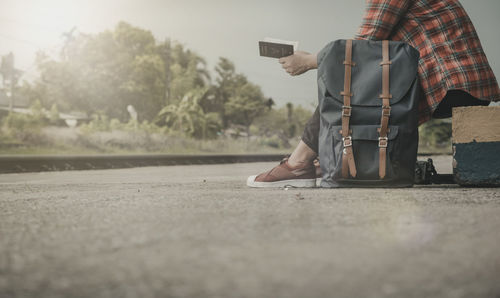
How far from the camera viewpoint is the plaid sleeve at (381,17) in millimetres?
2107

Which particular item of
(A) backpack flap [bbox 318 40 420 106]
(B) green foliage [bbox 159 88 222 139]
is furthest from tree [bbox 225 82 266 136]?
(A) backpack flap [bbox 318 40 420 106]

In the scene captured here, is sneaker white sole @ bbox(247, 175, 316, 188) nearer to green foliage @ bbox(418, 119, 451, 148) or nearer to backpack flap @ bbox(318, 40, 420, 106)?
backpack flap @ bbox(318, 40, 420, 106)

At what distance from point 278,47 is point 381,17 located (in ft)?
1.83

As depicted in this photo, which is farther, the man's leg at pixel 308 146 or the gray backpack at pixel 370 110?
the man's leg at pixel 308 146

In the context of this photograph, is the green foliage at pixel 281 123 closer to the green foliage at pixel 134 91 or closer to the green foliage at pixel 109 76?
the green foliage at pixel 134 91

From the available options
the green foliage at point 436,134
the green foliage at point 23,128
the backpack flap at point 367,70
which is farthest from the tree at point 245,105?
the backpack flap at point 367,70

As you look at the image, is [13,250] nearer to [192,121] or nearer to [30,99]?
[192,121]

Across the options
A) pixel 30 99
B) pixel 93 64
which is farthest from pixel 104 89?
pixel 30 99

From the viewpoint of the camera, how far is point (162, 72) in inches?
663

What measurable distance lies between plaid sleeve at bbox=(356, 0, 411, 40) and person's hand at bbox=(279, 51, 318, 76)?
0.97 feet

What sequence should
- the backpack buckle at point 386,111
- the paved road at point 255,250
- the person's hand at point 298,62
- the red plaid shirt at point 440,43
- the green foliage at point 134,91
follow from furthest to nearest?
the green foliage at point 134,91 → the person's hand at point 298,62 → the red plaid shirt at point 440,43 → the backpack buckle at point 386,111 → the paved road at point 255,250

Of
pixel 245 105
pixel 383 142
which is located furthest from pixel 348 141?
pixel 245 105

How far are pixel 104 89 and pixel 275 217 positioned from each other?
14662 millimetres

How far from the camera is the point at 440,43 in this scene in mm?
2148
